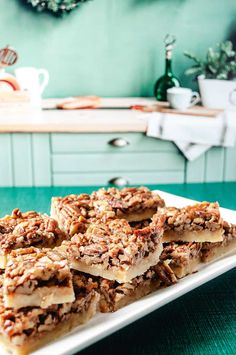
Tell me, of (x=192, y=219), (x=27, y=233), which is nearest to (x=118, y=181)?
(x=192, y=219)

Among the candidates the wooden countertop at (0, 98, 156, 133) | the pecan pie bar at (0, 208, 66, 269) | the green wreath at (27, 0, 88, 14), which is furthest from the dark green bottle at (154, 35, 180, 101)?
the pecan pie bar at (0, 208, 66, 269)

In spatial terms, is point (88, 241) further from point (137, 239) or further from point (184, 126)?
point (184, 126)

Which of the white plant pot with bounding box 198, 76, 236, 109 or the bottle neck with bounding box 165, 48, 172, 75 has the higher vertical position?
the bottle neck with bounding box 165, 48, 172, 75

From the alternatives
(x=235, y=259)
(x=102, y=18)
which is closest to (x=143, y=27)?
(x=102, y=18)

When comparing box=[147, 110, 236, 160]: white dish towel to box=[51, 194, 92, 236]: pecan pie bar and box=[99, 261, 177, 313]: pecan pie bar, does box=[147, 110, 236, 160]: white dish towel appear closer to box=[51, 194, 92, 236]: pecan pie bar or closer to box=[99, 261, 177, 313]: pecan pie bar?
box=[51, 194, 92, 236]: pecan pie bar

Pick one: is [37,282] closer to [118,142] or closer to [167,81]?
[118,142]

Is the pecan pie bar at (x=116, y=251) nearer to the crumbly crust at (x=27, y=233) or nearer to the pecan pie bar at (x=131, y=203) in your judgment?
the crumbly crust at (x=27, y=233)

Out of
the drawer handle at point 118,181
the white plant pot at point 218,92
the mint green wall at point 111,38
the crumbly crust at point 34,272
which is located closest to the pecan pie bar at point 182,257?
the crumbly crust at point 34,272
